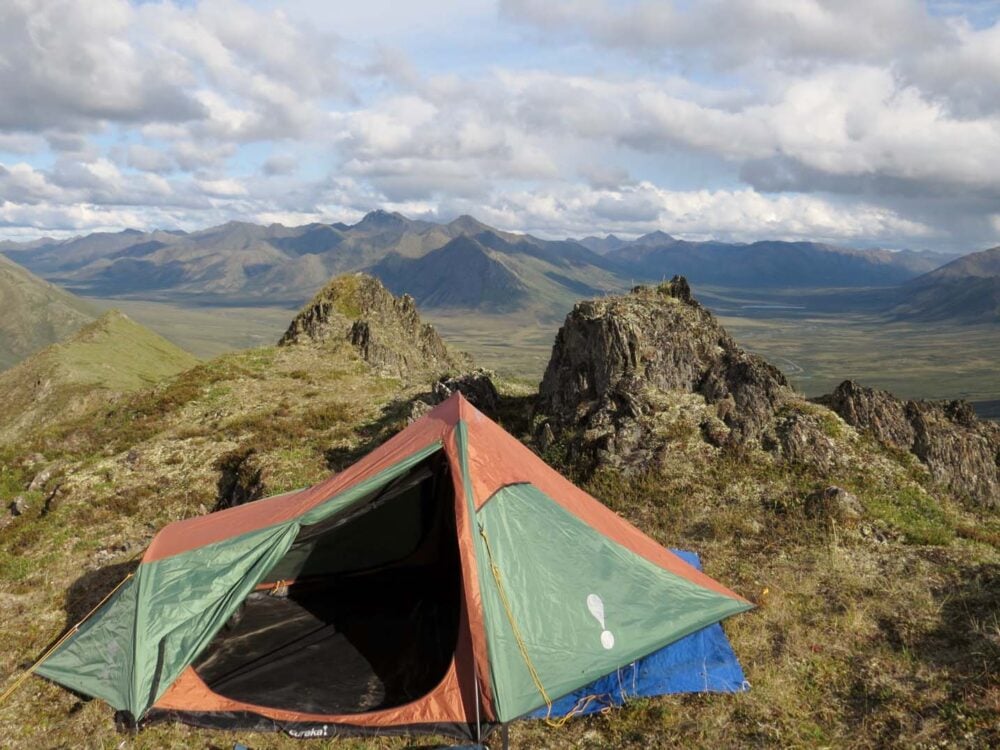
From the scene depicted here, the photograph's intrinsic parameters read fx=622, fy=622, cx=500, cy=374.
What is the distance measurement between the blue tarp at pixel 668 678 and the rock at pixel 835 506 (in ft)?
18.3

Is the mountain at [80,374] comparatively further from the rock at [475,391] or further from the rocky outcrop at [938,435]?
the rocky outcrop at [938,435]

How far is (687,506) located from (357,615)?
27.1ft

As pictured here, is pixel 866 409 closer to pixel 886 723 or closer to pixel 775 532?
pixel 775 532

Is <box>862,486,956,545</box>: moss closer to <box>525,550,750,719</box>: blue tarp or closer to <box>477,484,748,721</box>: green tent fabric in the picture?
<box>477,484,748,721</box>: green tent fabric

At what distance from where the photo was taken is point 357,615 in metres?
11.8

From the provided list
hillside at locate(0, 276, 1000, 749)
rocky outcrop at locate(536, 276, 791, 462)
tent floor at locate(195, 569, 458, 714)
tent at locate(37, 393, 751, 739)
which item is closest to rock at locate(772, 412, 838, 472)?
hillside at locate(0, 276, 1000, 749)

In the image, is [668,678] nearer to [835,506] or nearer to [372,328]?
[835,506]

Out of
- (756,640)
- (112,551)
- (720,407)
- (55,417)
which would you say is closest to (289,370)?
(112,551)

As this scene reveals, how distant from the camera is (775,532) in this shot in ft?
45.7

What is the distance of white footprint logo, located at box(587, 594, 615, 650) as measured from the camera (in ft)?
30.7

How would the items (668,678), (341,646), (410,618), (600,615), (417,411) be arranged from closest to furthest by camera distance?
(668,678) < (600,615) < (341,646) < (410,618) < (417,411)

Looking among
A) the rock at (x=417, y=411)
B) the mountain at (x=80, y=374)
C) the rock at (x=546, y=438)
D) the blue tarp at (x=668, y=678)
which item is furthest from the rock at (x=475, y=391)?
the mountain at (x=80, y=374)

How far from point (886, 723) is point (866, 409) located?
38.9ft

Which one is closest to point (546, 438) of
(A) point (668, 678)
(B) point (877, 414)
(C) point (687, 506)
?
(C) point (687, 506)
